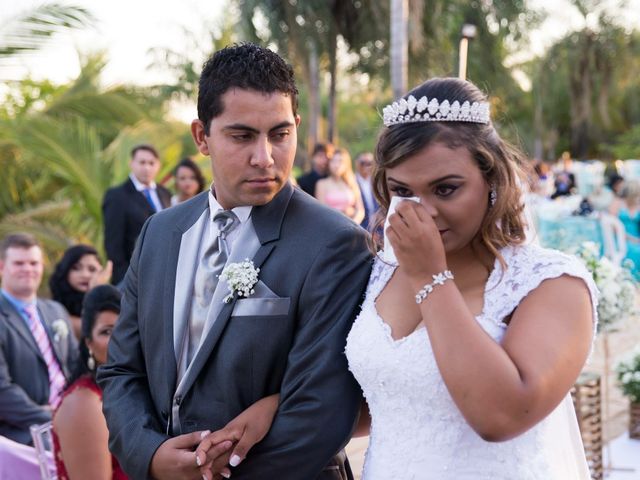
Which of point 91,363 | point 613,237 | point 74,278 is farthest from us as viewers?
point 613,237

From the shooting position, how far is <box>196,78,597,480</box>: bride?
2.04 metres

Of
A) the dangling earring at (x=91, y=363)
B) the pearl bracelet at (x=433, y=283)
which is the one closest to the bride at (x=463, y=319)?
the pearl bracelet at (x=433, y=283)

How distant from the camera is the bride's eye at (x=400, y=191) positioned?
2266mm

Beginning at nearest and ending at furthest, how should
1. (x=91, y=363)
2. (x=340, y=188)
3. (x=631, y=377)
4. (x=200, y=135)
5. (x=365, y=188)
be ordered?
(x=200, y=135)
(x=91, y=363)
(x=631, y=377)
(x=340, y=188)
(x=365, y=188)

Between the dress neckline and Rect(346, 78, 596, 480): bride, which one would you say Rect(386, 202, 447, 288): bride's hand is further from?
the dress neckline

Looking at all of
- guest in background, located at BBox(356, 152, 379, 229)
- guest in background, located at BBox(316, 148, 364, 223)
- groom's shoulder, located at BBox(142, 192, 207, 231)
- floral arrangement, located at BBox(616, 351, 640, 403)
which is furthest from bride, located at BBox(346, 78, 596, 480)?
guest in background, located at BBox(356, 152, 379, 229)

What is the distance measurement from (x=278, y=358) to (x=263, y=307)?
148 millimetres

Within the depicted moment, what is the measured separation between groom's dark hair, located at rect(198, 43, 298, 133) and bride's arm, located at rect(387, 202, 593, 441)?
65 cm

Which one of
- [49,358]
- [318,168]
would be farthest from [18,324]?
[318,168]

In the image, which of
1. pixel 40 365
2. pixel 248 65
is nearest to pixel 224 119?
pixel 248 65

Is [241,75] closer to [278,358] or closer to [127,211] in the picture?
[278,358]

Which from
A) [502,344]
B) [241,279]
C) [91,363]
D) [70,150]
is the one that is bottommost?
[91,363]

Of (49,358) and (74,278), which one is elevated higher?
(74,278)

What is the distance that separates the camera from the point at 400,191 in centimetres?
229
